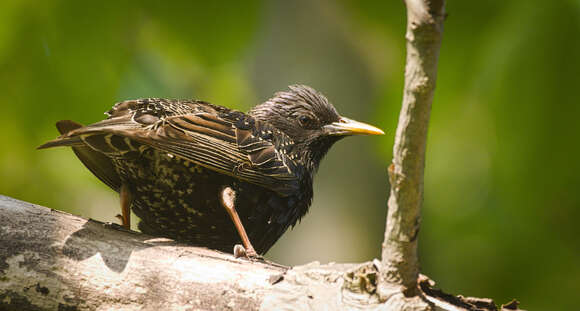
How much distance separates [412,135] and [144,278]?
143cm

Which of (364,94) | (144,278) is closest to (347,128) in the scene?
(364,94)

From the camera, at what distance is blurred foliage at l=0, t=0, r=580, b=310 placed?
406 cm

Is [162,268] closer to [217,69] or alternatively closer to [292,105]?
[292,105]

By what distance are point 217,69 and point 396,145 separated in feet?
11.0

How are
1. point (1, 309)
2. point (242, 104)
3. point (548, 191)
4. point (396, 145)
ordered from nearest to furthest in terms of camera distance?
point (396, 145) → point (1, 309) → point (548, 191) → point (242, 104)

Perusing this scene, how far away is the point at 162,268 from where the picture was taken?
272 centimetres

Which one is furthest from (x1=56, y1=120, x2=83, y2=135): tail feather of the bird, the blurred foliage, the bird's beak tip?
the bird's beak tip

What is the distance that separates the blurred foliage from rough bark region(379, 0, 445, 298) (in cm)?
222

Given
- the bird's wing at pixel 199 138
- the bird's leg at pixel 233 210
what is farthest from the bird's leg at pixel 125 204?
the bird's leg at pixel 233 210

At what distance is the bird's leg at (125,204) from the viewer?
3.50 metres

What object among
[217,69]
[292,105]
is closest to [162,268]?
[292,105]

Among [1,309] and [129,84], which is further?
[129,84]

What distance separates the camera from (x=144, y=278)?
270 centimetres

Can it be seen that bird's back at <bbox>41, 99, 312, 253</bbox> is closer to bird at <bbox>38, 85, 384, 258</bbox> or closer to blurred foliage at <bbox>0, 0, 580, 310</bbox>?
bird at <bbox>38, 85, 384, 258</bbox>
